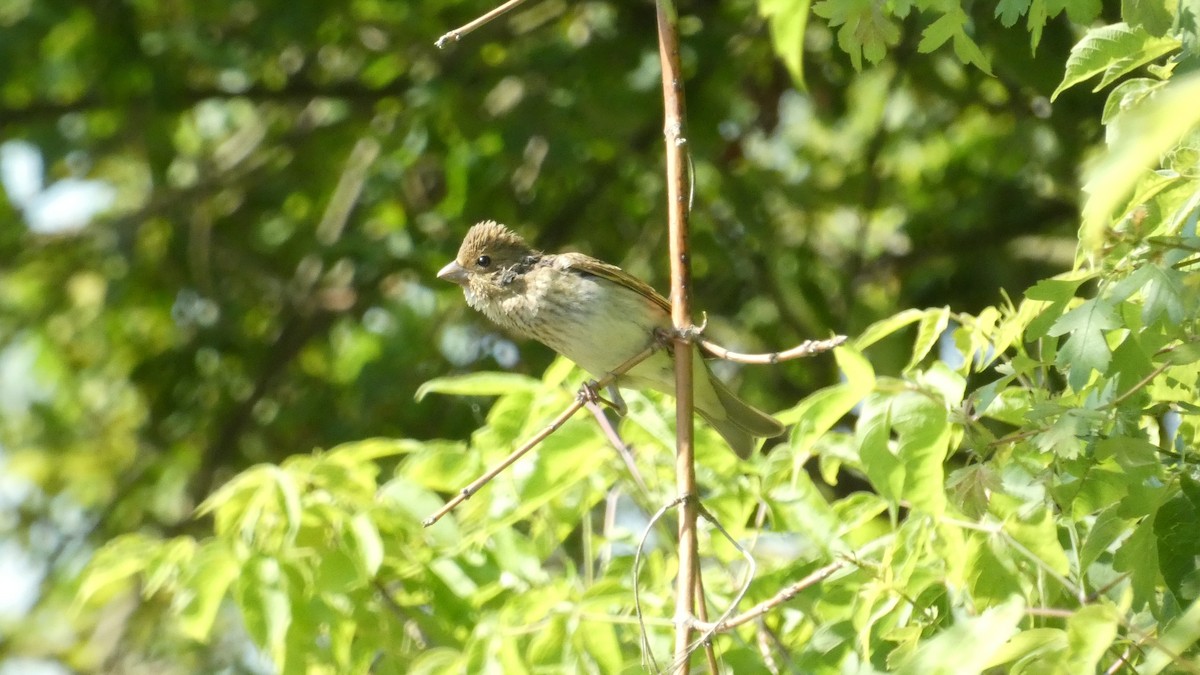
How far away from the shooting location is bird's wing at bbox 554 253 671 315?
4156 millimetres

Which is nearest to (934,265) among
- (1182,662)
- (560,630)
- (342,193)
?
(342,193)

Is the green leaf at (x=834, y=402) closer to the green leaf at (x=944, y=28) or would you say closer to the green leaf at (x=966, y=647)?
the green leaf at (x=944, y=28)

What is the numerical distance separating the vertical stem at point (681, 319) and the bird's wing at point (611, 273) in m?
1.49

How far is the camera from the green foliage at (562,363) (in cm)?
239

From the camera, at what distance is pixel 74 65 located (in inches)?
237

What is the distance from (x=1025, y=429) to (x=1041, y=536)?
19 cm

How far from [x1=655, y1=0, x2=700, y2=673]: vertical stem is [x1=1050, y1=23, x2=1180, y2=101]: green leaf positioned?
26.3 inches

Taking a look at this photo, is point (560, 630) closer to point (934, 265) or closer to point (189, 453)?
point (934, 265)

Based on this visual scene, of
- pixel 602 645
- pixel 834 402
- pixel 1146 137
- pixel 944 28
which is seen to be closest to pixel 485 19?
pixel 944 28

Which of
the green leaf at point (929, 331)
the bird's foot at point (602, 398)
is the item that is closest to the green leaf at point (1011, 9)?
the green leaf at point (929, 331)

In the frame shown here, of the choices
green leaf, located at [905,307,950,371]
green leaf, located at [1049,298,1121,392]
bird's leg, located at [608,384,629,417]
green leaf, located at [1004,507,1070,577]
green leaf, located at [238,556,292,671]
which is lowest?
green leaf, located at [238,556,292,671]

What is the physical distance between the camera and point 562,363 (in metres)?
3.59

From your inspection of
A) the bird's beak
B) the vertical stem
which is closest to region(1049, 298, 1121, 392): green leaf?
the vertical stem

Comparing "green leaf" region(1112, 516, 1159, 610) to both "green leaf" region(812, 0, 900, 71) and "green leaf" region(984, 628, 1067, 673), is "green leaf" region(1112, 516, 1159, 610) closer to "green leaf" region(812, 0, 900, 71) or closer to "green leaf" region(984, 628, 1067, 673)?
"green leaf" region(984, 628, 1067, 673)
